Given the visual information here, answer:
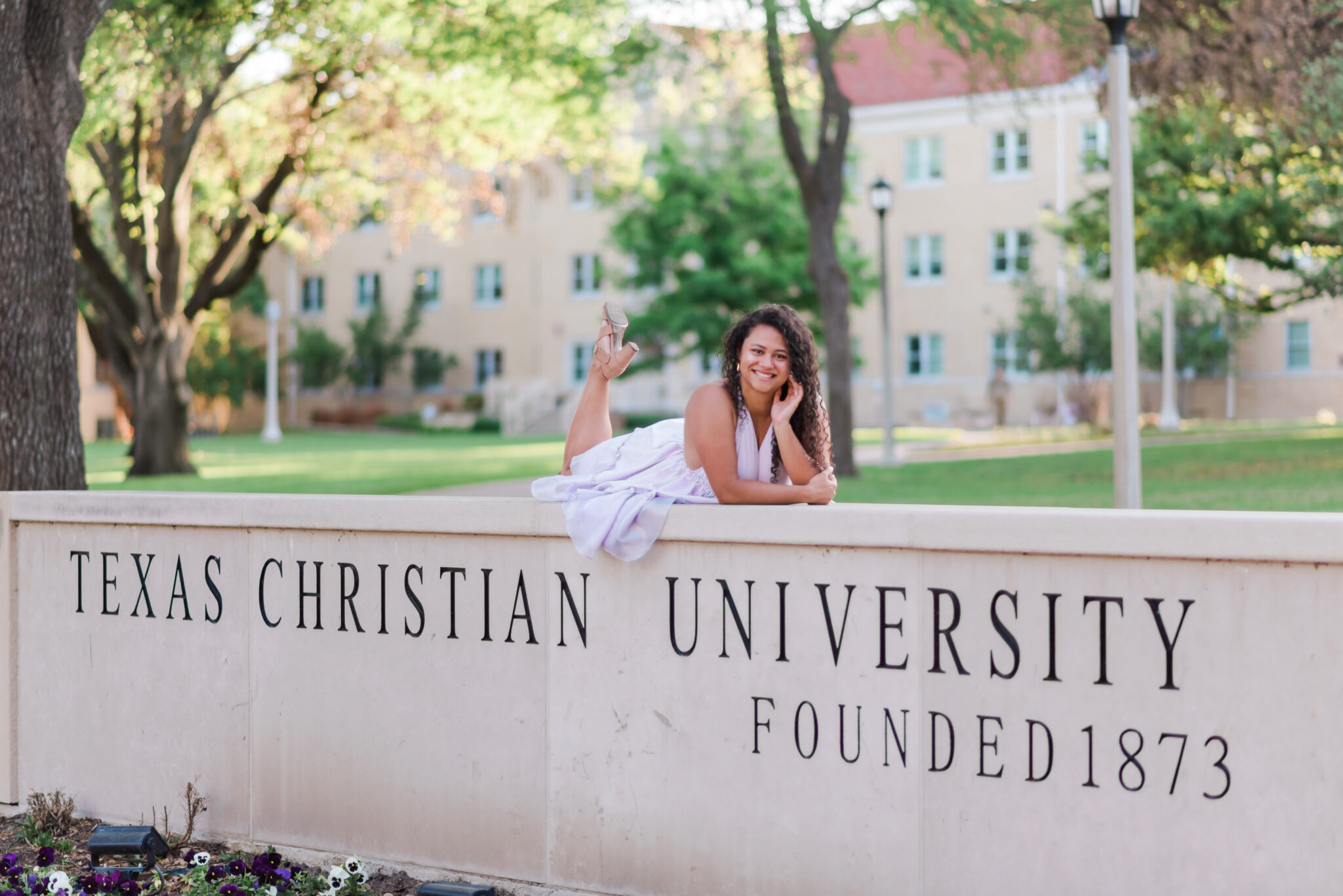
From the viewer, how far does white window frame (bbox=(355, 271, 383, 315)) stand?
2224 inches

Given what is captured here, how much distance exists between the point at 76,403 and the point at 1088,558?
21.0 ft

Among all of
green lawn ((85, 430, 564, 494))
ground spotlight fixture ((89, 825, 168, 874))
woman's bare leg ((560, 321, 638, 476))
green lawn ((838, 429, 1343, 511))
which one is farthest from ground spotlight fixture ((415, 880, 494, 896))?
green lawn ((85, 430, 564, 494))

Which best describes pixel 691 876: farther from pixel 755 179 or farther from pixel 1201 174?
pixel 755 179

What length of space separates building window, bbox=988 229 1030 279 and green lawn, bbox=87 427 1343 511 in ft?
55.8

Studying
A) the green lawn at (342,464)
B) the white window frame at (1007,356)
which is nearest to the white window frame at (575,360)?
the green lawn at (342,464)

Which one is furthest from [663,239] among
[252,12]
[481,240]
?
[252,12]

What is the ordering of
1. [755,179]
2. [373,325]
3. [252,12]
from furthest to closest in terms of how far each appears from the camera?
[373,325], [755,179], [252,12]

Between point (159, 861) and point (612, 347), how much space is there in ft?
8.46

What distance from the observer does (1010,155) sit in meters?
47.6

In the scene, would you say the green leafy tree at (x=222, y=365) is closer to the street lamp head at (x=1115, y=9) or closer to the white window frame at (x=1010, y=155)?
the white window frame at (x=1010, y=155)

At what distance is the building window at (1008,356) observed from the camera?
4291 cm

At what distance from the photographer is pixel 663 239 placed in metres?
38.6

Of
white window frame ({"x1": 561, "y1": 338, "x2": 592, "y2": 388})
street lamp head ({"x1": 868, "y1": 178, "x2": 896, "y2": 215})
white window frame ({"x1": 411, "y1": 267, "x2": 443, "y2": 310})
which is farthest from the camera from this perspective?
white window frame ({"x1": 411, "y1": 267, "x2": 443, "y2": 310})

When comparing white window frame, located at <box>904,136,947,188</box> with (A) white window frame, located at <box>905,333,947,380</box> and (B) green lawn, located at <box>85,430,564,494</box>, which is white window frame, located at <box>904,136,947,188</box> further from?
(B) green lawn, located at <box>85,430,564,494</box>
